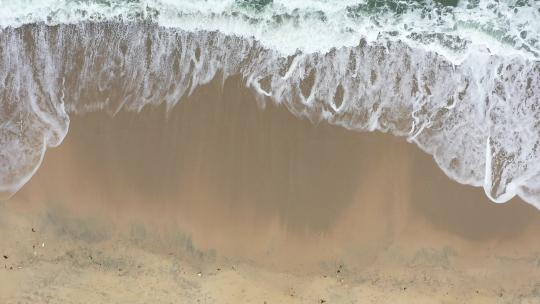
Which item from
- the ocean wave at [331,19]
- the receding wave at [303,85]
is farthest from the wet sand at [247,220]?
the ocean wave at [331,19]

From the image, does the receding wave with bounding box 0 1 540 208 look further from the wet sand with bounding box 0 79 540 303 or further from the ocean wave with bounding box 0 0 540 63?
the wet sand with bounding box 0 79 540 303

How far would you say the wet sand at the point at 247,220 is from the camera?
7.06m

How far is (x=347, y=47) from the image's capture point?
7.54 m

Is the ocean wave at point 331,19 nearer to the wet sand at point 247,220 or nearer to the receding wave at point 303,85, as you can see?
the receding wave at point 303,85

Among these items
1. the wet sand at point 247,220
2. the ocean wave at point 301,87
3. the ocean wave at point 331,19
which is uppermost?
the ocean wave at point 331,19

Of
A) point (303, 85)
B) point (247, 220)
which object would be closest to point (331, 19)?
point (303, 85)

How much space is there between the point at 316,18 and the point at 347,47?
2.50ft

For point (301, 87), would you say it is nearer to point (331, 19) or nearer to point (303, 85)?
point (303, 85)

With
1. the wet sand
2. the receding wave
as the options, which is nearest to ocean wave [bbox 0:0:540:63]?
the receding wave

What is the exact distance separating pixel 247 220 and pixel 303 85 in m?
2.49

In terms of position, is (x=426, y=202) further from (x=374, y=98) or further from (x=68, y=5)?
(x=68, y=5)

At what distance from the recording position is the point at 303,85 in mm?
7445

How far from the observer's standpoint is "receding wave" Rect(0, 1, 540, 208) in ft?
23.7

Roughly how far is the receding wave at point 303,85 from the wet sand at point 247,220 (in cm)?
30
